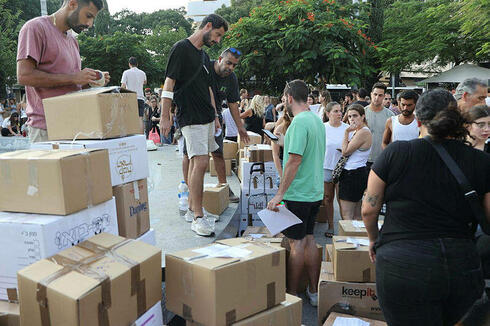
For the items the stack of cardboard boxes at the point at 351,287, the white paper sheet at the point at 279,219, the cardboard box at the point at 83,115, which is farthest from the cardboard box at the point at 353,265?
the cardboard box at the point at 83,115

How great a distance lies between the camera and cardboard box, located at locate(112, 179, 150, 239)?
2654 millimetres

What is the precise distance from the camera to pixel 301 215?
3373mm

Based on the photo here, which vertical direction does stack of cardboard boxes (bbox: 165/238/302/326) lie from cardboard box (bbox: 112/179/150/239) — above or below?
below

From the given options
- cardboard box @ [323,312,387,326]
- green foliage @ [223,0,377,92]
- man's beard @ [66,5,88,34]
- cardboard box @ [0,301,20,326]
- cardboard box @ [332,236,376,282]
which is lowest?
cardboard box @ [323,312,387,326]

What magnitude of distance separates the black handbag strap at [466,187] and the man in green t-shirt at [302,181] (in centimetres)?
142

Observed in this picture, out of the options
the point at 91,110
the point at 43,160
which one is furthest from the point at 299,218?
the point at 43,160

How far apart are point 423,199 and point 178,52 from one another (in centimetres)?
263

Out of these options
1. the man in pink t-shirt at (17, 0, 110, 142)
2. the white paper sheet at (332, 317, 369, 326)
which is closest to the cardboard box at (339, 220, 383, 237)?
the white paper sheet at (332, 317, 369, 326)

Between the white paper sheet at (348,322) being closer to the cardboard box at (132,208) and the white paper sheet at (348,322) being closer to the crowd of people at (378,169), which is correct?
the crowd of people at (378,169)

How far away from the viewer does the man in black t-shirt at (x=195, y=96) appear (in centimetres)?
368

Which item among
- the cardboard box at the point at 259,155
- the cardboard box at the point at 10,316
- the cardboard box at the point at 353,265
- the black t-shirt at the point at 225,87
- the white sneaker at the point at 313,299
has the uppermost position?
the black t-shirt at the point at 225,87

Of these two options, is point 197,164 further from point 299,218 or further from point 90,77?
point 90,77

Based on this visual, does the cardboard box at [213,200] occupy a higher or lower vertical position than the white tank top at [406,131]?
lower

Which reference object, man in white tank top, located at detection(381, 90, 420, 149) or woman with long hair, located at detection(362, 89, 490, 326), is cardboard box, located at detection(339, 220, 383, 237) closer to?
woman with long hair, located at detection(362, 89, 490, 326)
